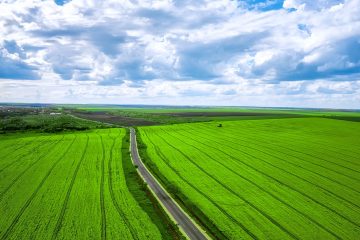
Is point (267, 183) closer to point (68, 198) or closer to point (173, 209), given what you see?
point (173, 209)

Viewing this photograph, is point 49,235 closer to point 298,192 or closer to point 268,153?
point 298,192

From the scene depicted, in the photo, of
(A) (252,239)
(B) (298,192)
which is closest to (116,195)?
(A) (252,239)

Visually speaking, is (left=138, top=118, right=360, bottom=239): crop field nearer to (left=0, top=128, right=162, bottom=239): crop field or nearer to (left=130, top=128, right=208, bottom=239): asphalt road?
(left=130, top=128, right=208, bottom=239): asphalt road

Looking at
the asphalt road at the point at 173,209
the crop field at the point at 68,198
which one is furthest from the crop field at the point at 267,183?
the crop field at the point at 68,198

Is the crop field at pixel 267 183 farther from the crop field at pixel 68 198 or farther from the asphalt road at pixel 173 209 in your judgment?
the crop field at pixel 68 198

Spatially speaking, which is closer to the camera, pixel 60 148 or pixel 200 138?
pixel 60 148

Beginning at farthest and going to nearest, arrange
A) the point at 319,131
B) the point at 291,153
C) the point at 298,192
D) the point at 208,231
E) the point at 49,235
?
1. the point at 319,131
2. the point at 291,153
3. the point at 298,192
4. the point at 208,231
5. the point at 49,235

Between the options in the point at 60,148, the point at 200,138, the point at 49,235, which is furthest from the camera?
the point at 200,138
